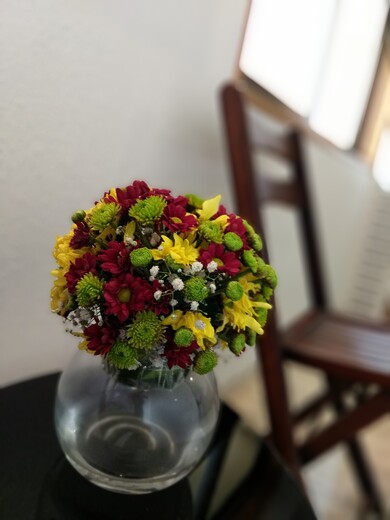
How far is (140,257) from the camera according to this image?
393 millimetres

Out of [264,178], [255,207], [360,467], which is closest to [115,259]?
[255,207]

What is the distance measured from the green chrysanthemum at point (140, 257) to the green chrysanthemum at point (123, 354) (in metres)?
0.07

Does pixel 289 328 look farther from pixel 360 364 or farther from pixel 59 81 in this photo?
pixel 59 81

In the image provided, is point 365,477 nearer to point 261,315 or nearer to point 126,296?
point 261,315

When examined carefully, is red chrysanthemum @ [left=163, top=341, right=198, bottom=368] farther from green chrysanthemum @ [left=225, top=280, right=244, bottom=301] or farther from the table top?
the table top

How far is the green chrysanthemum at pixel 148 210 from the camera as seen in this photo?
0.41 meters

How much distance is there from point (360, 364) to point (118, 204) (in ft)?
2.22

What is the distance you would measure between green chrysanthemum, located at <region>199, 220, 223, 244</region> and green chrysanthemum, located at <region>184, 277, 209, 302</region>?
4 centimetres

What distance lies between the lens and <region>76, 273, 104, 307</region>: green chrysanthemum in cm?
40

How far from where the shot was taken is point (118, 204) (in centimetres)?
44

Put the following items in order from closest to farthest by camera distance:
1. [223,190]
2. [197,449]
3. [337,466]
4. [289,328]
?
[197,449]
[289,328]
[223,190]
[337,466]

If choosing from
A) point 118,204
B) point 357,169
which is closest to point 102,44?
point 118,204

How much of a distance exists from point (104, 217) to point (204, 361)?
149 mm

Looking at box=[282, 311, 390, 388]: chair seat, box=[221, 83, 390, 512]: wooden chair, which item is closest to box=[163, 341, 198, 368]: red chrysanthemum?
box=[221, 83, 390, 512]: wooden chair
